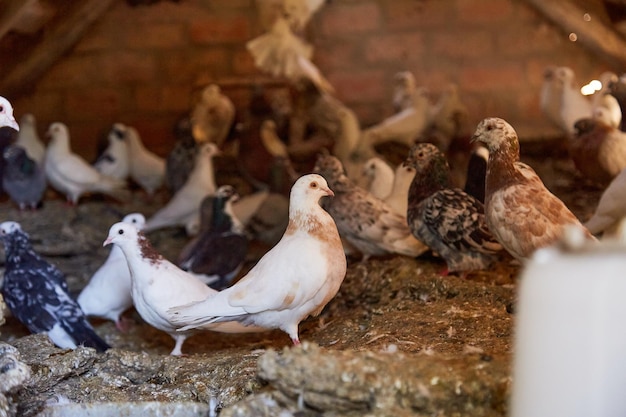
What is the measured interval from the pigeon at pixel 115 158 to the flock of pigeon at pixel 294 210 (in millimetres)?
12

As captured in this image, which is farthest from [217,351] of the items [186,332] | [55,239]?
[55,239]

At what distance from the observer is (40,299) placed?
4.78 meters

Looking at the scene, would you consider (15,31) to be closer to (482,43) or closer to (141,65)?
(141,65)

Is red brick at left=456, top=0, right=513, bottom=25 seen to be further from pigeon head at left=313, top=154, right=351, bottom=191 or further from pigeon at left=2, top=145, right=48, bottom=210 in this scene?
pigeon at left=2, top=145, right=48, bottom=210

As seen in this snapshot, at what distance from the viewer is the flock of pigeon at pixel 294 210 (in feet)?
13.0

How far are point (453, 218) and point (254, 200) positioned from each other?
267cm

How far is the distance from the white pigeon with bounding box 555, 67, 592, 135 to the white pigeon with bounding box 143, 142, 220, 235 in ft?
9.96

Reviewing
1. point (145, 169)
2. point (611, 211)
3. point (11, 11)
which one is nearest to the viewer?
point (611, 211)

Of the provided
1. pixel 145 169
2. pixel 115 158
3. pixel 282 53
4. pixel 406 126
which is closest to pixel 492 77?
pixel 406 126

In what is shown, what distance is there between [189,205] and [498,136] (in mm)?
3454

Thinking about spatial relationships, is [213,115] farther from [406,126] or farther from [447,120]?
[447,120]

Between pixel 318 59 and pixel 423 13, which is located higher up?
pixel 423 13

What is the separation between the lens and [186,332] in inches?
175

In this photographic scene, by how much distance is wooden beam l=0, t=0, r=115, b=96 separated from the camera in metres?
8.46
